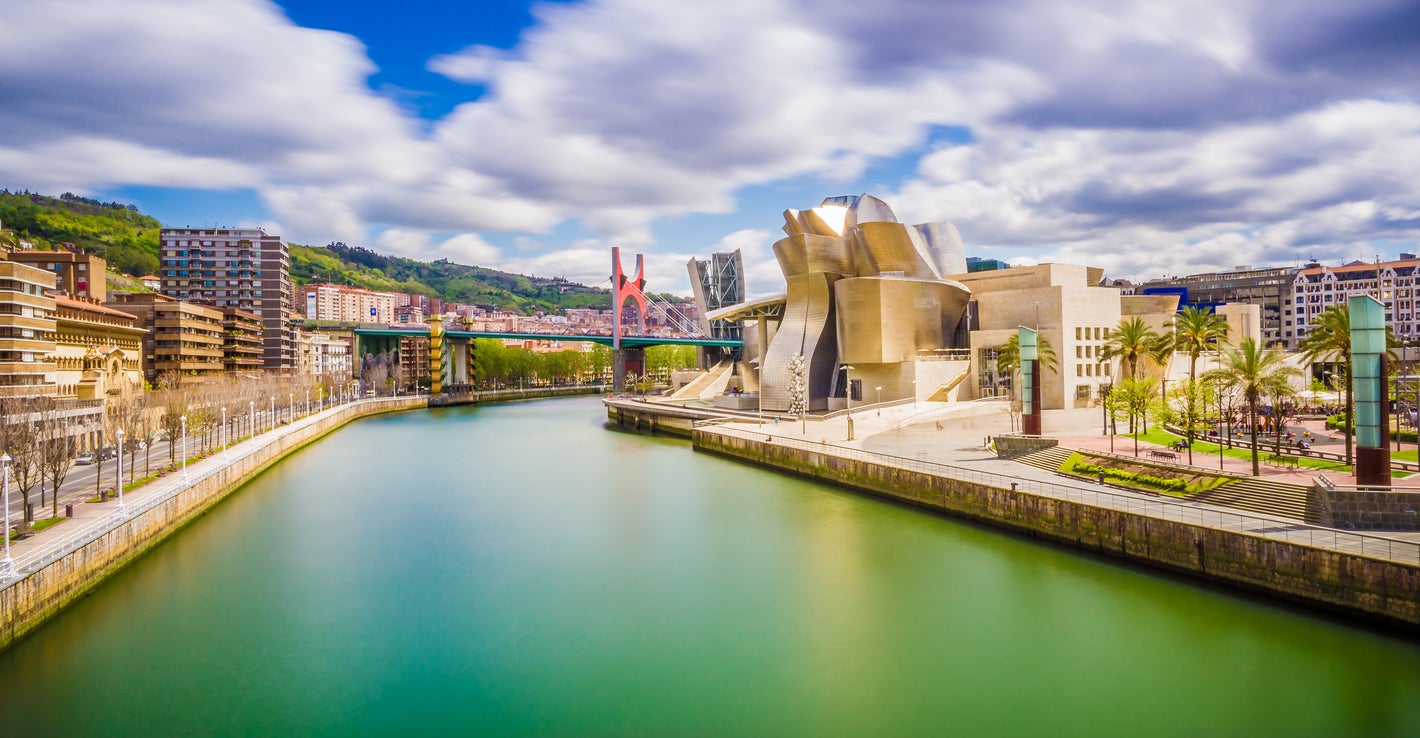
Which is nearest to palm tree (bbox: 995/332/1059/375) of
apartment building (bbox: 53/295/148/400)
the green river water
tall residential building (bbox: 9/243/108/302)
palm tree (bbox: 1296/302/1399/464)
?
palm tree (bbox: 1296/302/1399/464)

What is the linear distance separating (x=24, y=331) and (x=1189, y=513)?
116 feet

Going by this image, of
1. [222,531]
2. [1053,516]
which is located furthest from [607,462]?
[1053,516]

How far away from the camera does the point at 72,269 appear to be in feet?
172

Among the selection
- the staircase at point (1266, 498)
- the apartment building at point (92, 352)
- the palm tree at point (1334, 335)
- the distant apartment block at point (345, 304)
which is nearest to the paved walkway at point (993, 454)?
the staircase at point (1266, 498)

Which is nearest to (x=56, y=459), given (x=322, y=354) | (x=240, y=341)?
(x=240, y=341)

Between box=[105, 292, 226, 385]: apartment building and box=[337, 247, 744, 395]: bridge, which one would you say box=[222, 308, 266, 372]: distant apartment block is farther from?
box=[337, 247, 744, 395]: bridge

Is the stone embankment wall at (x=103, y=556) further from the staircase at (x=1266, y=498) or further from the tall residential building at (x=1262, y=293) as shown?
the tall residential building at (x=1262, y=293)

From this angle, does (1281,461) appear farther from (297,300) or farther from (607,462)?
(297,300)

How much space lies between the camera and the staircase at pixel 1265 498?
1570 cm

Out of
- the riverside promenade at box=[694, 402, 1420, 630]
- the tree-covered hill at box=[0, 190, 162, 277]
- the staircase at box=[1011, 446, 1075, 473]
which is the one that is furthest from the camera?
the tree-covered hill at box=[0, 190, 162, 277]

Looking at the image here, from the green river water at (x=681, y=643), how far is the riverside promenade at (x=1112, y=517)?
47 centimetres

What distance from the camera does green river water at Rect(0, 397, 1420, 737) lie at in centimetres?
1093

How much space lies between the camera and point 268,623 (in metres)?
14.7

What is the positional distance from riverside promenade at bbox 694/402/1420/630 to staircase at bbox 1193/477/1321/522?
0.82 ft
